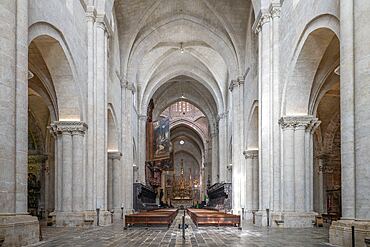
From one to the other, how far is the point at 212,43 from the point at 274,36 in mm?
15085

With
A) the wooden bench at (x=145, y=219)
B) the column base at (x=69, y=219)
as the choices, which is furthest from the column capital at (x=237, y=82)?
the column base at (x=69, y=219)

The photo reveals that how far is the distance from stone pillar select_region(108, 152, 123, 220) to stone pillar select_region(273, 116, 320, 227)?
13.9 m

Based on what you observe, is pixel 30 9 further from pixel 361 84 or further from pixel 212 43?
pixel 212 43

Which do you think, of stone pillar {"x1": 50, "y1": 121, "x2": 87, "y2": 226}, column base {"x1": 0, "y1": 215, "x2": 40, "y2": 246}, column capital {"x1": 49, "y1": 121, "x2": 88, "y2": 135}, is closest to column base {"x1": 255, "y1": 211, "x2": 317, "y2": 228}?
stone pillar {"x1": 50, "y1": 121, "x2": 87, "y2": 226}

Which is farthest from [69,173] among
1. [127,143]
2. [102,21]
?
[127,143]

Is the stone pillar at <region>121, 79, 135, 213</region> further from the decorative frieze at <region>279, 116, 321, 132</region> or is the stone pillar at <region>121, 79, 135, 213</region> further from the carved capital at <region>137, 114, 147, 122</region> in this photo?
the decorative frieze at <region>279, 116, 321, 132</region>

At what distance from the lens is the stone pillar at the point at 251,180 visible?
30.8 meters

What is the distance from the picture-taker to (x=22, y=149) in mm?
12328

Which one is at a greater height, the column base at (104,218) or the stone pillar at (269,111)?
the stone pillar at (269,111)

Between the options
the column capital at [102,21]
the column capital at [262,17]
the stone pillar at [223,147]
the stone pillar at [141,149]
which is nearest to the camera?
the column capital at [262,17]

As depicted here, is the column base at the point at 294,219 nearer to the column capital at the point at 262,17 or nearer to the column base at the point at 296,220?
the column base at the point at 296,220

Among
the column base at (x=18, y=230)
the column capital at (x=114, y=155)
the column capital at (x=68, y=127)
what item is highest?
the column capital at (x=68, y=127)

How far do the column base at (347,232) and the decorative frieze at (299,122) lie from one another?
25.1ft

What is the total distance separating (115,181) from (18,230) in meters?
19.8
